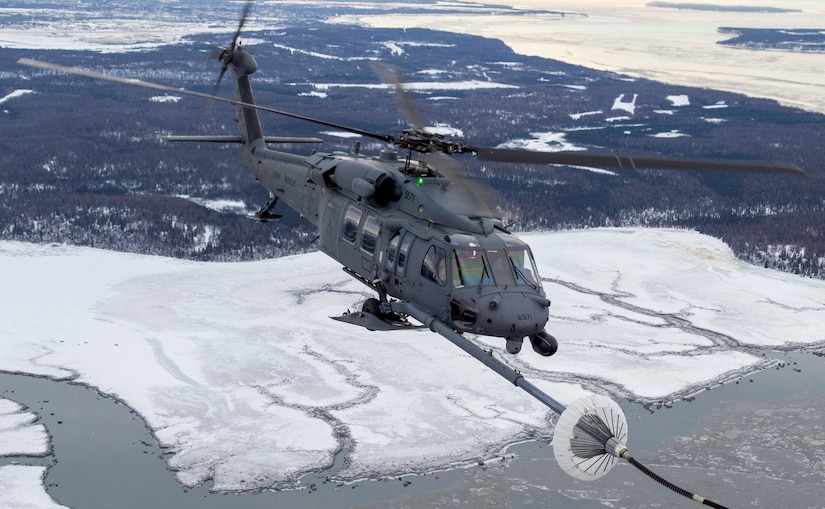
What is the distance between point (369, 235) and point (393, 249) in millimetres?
1265

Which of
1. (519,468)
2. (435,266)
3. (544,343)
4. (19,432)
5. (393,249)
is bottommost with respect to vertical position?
(19,432)

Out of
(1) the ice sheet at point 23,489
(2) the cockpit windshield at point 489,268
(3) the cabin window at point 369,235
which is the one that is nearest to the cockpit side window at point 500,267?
(2) the cockpit windshield at point 489,268

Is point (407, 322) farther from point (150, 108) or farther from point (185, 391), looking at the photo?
point (150, 108)

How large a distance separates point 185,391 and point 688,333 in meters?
27.6

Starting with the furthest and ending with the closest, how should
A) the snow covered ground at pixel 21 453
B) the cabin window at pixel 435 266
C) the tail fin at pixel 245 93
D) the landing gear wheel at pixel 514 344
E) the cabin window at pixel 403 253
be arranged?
the tail fin at pixel 245 93 → the snow covered ground at pixel 21 453 → the cabin window at pixel 403 253 → the cabin window at pixel 435 266 → the landing gear wheel at pixel 514 344

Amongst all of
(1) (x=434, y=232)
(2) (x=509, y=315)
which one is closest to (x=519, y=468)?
(1) (x=434, y=232)

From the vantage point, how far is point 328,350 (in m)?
52.5

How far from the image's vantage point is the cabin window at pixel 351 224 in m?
28.7

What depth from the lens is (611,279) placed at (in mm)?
66188

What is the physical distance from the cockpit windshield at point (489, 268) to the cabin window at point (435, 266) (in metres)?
0.32

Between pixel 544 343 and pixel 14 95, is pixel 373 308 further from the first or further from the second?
pixel 14 95

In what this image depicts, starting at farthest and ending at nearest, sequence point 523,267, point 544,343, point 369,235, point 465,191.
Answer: point 369,235, point 465,191, point 523,267, point 544,343

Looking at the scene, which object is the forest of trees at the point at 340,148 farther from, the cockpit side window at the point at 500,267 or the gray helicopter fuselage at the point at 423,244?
the gray helicopter fuselage at the point at 423,244

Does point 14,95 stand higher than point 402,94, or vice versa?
point 402,94
